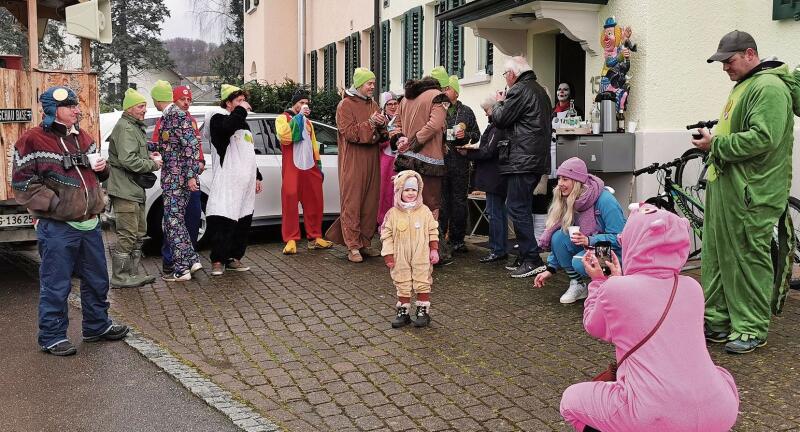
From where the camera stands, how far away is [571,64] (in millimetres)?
12539

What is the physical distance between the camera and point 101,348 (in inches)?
261

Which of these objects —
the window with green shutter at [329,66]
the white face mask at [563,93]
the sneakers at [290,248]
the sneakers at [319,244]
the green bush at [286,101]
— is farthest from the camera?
the window with green shutter at [329,66]

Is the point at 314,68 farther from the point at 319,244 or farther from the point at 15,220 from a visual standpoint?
the point at 15,220

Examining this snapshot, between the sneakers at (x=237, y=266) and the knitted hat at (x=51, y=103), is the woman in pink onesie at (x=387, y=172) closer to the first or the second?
the sneakers at (x=237, y=266)

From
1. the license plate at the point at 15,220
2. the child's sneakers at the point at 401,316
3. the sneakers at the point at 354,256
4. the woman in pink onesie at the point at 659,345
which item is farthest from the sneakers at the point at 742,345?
the license plate at the point at 15,220

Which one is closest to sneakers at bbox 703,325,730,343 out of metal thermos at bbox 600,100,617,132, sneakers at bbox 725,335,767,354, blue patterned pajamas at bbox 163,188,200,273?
sneakers at bbox 725,335,767,354

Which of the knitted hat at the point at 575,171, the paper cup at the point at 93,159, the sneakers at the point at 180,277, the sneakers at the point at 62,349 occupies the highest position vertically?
the paper cup at the point at 93,159

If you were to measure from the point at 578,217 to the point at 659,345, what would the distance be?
406 centimetres

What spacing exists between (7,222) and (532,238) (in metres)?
4.96

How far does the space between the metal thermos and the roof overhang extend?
892 millimetres

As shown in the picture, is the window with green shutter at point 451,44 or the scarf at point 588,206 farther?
the window with green shutter at point 451,44

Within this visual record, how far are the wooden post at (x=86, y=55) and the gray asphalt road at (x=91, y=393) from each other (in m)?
3.29

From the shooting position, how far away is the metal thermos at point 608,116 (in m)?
10.1

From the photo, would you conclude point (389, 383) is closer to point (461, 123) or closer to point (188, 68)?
point (461, 123)
